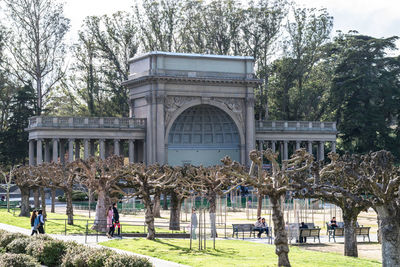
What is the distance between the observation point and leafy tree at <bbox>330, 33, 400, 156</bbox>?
104875 mm

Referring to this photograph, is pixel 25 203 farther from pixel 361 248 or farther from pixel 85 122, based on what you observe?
pixel 361 248

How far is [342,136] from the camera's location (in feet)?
357

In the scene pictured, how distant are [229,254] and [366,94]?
248 ft

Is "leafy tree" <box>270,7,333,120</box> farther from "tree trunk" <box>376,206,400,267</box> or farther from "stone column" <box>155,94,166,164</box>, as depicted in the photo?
"tree trunk" <box>376,206,400,267</box>

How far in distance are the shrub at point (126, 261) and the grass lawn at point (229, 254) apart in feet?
14.6

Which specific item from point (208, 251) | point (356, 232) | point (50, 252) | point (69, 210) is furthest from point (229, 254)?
point (69, 210)

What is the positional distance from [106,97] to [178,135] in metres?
19.0

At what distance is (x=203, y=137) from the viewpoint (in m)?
98.6

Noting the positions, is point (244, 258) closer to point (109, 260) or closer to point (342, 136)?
point (109, 260)

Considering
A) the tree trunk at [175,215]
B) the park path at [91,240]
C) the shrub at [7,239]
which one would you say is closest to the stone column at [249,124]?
the tree trunk at [175,215]

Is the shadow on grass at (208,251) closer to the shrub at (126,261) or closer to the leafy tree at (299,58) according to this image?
the shrub at (126,261)

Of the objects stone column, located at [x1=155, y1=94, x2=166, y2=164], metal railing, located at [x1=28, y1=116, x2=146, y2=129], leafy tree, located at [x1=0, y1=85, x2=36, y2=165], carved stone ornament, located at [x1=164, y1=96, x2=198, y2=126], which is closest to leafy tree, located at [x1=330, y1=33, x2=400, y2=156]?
carved stone ornament, located at [x1=164, y1=96, x2=198, y2=126]

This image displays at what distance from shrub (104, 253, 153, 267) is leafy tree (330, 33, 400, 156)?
82.3 m

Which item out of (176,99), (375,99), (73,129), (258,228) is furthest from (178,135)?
(258,228)
